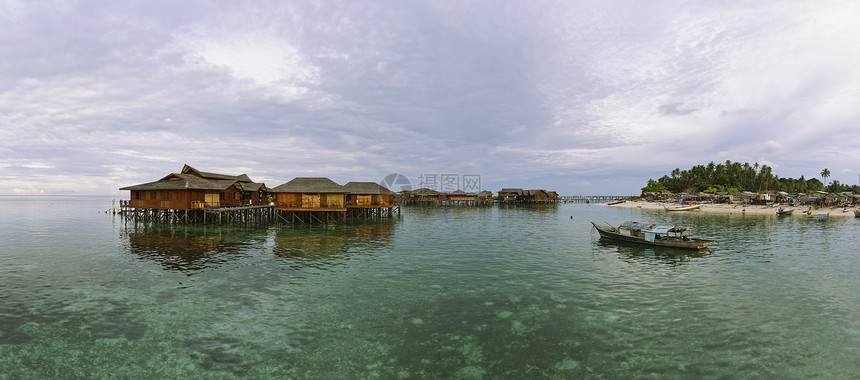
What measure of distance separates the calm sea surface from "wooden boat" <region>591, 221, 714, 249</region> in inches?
92.5

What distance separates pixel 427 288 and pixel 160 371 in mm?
11047

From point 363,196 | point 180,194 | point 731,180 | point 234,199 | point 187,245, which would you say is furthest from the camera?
point 731,180

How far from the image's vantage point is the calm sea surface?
10.2 metres

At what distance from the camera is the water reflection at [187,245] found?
76.0 feet

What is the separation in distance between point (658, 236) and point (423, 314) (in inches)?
1040

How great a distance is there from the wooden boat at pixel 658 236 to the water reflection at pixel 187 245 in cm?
3335

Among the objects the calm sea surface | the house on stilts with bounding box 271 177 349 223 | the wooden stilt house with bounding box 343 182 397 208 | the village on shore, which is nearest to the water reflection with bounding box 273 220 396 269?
the calm sea surface

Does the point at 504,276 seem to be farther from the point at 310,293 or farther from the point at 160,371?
the point at 160,371

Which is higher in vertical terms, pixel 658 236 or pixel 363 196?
pixel 363 196

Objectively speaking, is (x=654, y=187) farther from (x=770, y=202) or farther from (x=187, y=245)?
(x=187, y=245)

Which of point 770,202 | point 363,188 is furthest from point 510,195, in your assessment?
point 363,188

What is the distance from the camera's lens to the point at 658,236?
100ft

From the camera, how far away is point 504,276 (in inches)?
804

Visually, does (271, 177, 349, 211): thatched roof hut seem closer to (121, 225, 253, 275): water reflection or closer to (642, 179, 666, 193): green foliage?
(121, 225, 253, 275): water reflection
